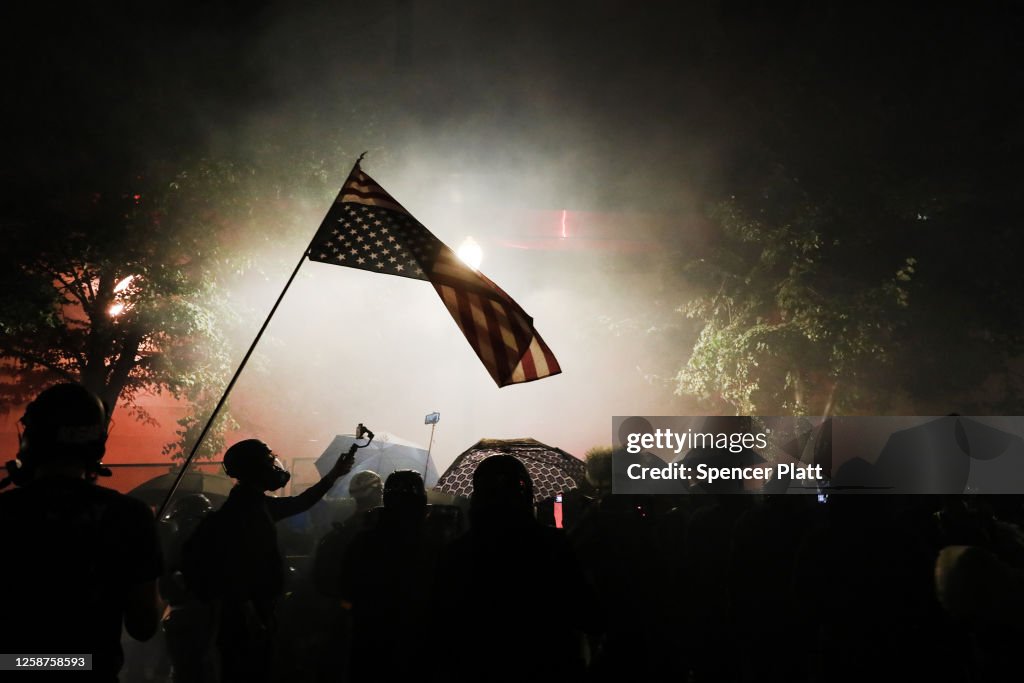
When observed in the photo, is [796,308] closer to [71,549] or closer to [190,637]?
[190,637]

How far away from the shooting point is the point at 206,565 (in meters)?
3.41

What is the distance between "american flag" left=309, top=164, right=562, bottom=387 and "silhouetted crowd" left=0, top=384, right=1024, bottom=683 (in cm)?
118

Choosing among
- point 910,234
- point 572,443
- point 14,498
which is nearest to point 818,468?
point 14,498

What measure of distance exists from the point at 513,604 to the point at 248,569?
5.70ft

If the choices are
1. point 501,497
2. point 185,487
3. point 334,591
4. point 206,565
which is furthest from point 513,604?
point 185,487

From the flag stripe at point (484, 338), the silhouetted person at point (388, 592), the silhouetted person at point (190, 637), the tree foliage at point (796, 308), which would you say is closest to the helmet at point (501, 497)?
the silhouetted person at point (388, 592)

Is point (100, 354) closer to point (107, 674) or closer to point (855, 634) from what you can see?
point (107, 674)

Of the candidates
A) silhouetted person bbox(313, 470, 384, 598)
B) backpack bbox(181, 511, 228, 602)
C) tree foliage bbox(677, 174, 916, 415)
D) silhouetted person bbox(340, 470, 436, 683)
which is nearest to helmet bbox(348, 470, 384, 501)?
silhouetted person bbox(313, 470, 384, 598)

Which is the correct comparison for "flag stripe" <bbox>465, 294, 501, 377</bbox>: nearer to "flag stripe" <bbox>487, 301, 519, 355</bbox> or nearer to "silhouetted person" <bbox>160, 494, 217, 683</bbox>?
"flag stripe" <bbox>487, 301, 519, 355</bbox>

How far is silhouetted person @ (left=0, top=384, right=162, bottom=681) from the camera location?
76.1 inches

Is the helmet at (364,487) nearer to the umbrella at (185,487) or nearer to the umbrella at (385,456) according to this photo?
the umbrella at (185,487)

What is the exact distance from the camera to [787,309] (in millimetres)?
14766

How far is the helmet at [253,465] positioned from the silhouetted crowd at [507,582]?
0.05ft

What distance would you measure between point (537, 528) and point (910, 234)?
14843mm
